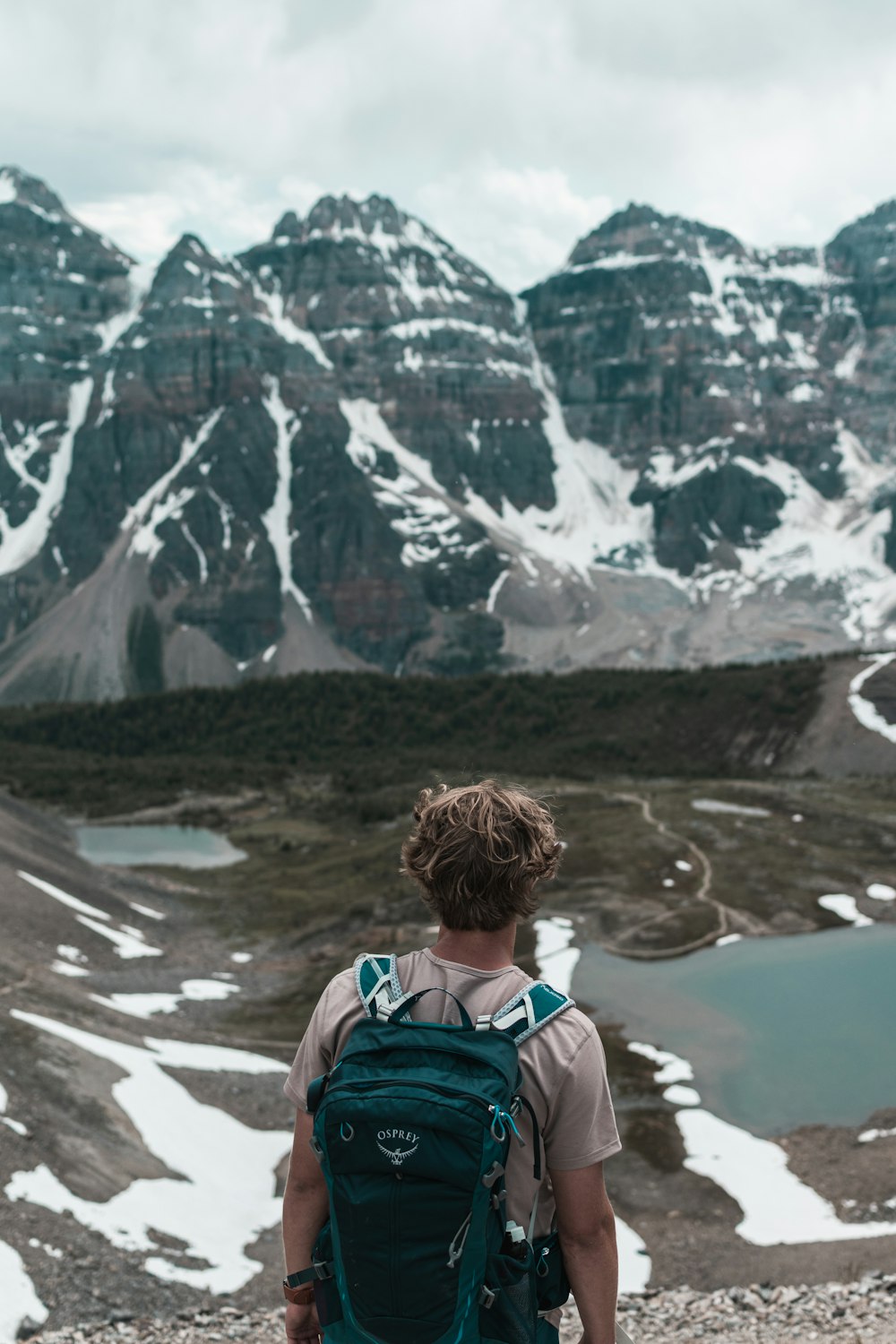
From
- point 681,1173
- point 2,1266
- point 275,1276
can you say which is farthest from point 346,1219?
point 681,1173

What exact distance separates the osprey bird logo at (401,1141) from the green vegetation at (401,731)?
8939 cm

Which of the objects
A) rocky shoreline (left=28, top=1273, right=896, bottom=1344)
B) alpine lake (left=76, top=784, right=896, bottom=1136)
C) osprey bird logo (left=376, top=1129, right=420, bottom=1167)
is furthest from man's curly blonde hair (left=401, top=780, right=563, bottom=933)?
alpine lake (left=76, top=784, right=896, bottom=1136)

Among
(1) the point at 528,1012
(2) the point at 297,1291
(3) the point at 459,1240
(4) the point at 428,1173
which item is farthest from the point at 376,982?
(2) the point at 297,1291

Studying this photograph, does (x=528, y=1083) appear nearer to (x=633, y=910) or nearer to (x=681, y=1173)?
(x=681, y=1173)

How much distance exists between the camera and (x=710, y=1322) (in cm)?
1451

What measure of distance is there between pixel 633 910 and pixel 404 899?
491 inches

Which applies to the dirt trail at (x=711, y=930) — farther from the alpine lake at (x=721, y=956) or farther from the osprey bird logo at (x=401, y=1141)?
the osprey bird logo at (x=401, y=1141)

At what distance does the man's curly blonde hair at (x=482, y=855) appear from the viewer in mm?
5609

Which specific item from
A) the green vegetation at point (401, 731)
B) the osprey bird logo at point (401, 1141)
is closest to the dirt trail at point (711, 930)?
the osprey bird logo at point (401, 1141)

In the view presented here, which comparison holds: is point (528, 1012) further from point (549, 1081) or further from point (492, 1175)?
point (492, 1175)

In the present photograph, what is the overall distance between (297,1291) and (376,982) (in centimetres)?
161

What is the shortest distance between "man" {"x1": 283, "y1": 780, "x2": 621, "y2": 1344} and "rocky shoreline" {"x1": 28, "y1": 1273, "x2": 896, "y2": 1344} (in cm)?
796

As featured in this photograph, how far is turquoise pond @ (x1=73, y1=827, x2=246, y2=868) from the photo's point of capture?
262 ft

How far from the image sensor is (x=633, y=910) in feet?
163
